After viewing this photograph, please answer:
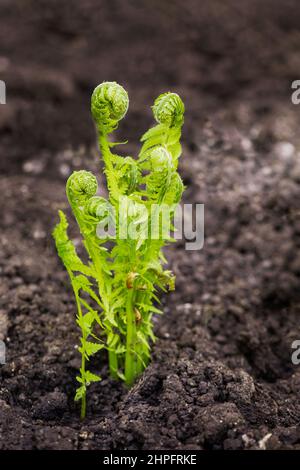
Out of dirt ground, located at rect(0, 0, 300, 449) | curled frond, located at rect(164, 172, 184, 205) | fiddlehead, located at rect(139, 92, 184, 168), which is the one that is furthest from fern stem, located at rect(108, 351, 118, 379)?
fiddlehead, located at rect(139, 92, 184, 168)

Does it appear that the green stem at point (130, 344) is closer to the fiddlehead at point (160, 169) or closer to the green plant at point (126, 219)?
the green plant at point (126, 219)

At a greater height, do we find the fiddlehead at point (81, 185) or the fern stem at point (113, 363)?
the fiddlehead at point (81, 185)

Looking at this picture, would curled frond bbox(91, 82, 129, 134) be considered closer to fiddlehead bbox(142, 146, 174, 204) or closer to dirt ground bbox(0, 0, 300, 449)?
fiddlehead bbox(142, 146, 174, 204)

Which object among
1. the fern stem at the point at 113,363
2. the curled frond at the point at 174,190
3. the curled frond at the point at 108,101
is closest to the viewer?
the curled frond at the point at 108,101

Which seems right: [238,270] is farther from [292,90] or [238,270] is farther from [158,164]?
[292,90]

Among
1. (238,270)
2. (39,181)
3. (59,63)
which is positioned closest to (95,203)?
(238,270)

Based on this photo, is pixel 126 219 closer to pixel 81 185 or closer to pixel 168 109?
pixel 81 185

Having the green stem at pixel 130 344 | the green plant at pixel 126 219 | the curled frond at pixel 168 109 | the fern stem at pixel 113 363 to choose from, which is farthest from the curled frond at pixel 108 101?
the fern stem at pixel 113 363
